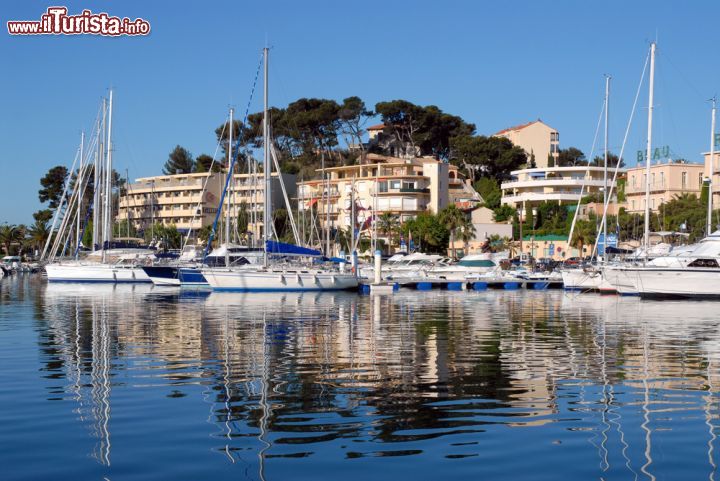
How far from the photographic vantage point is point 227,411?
13.9m

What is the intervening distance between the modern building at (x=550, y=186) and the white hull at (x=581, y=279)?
48459 mm

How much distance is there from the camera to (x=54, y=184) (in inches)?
5034

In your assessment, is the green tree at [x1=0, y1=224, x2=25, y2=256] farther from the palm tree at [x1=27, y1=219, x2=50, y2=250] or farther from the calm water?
the calm water

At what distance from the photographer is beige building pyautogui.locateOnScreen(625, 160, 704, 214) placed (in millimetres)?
93375

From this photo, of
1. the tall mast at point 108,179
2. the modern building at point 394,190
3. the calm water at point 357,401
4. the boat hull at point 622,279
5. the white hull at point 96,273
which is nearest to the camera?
the calm water at point 357,401

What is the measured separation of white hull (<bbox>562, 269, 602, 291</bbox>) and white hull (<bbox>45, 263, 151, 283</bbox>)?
28.9 metres

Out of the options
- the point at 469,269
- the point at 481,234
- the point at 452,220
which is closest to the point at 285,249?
the point at 469,269

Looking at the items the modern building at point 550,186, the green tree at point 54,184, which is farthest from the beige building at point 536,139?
the green tree at point 54,184

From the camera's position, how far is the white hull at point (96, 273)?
217ft

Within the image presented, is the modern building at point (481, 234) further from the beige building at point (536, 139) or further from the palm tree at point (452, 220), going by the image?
the beige building at point (536, 139)

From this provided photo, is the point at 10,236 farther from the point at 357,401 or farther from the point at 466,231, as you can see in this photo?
the point at 357,401

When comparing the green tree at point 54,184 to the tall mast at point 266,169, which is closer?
the tall mast at point 266,169

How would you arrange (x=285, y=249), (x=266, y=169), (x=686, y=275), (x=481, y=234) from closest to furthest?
1. (x=686, y=275)
2. (x=266, y=169)
3. (x=285, y=249)
4. (x=481, y=234)

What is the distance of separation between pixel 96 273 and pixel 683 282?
39857mm
